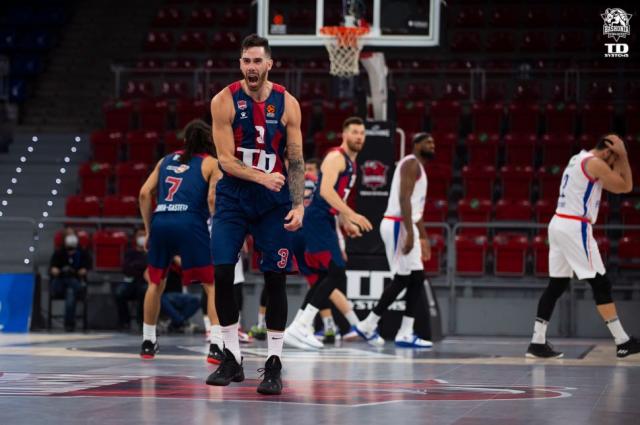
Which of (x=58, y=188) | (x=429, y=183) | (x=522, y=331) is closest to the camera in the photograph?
(x=522, y=331)

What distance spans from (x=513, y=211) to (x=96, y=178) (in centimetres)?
733

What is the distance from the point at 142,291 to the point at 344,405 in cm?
961

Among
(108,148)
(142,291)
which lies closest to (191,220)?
(142,291)

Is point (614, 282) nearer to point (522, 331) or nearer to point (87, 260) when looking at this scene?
point (522, 331)

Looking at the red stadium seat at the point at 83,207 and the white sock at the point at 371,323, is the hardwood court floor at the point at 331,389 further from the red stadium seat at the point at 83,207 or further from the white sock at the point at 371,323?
the red stadium seat at the point at 83,207

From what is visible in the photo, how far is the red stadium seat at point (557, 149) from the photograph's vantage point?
18734mm

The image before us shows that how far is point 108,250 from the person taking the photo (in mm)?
17250

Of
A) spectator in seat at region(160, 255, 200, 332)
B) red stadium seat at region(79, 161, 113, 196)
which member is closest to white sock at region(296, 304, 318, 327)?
spectator in seat at region(160, 255, 200, 332)

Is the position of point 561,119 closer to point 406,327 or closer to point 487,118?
point 487,118

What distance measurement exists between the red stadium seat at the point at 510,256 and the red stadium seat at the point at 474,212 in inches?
31.4

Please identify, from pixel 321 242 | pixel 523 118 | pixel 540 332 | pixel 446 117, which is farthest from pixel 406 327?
pixel 523 118

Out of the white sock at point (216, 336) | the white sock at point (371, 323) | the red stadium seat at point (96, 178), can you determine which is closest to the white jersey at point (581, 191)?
the white sock at point (371, 323)

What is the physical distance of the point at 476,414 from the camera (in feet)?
20.1

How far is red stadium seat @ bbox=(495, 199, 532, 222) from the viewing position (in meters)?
17.2
